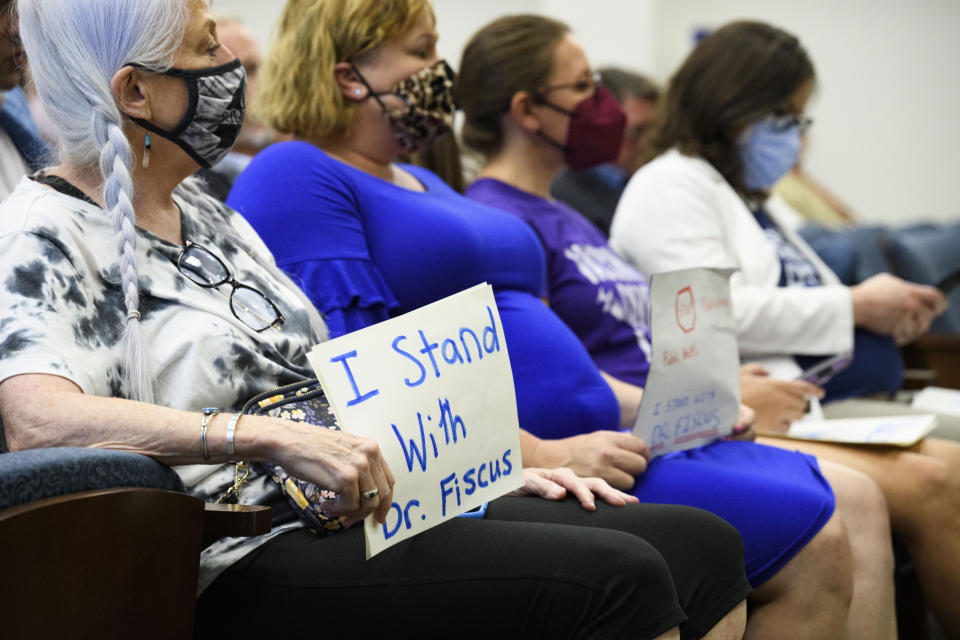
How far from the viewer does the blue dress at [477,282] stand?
1486mm

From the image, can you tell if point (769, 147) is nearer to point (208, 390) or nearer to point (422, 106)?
point (422, 106)

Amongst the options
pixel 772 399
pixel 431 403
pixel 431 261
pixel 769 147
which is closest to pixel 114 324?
pixel 431 403


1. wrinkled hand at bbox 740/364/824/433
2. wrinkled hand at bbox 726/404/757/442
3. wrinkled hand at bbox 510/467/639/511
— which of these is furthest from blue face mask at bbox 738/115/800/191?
wrinkled hand at bbox 510/467/639/511

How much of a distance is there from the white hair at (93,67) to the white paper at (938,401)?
1.87 m

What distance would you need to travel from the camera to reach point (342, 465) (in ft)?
3.24

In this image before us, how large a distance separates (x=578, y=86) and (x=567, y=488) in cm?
109

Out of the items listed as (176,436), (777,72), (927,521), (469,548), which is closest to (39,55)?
(176,436)

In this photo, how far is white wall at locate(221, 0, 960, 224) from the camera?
22.6 feet

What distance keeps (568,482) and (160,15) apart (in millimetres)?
778

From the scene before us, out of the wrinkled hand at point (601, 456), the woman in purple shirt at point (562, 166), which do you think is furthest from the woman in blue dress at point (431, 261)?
the woman in purple shirt at point (562, 166)

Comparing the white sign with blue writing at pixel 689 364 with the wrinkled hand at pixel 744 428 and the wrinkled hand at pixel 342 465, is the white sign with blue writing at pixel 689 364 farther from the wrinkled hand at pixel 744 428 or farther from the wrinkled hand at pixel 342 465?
the wrinkled hand at pixel 342 465

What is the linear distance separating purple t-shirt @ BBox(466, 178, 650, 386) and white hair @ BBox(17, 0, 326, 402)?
959 millimetres

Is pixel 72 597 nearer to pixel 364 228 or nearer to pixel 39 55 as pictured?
pixel 39 55

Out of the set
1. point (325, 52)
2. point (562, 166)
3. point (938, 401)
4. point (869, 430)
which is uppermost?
point (325, 52)
